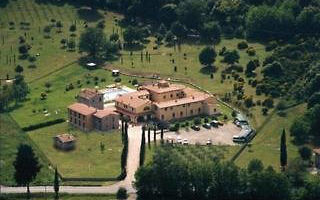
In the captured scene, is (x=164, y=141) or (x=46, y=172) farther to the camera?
(x=164, y=141)

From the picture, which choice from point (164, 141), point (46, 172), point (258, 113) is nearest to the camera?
point (46, 172)

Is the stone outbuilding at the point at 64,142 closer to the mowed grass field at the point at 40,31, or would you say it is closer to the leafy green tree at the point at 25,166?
the leafy green tree at the point at 25,166

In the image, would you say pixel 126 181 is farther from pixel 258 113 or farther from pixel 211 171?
pixel 258 113

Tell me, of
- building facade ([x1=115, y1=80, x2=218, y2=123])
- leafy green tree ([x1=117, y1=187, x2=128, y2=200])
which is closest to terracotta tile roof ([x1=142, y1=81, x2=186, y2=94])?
building facade ([x1=115, y1=80, x2=218, y2=123])

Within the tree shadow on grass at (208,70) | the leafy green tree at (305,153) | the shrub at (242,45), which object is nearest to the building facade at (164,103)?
the tree shadow on grass at (208,70)

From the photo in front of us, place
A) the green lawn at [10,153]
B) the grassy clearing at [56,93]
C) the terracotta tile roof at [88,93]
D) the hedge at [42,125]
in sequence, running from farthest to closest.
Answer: the terracotta tile roof at [88,93], the grassy clearing at [56,93], the hedge at [42,125], the green lawn at [10,153]

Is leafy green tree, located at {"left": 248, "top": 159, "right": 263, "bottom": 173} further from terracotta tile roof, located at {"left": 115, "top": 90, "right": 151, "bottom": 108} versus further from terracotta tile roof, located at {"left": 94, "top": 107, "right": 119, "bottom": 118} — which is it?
terracotta tile roof, located at {"left": 115, "top": 90, "right": 151, "bottom": 108}

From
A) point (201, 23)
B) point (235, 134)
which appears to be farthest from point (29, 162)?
point (201, 23)
